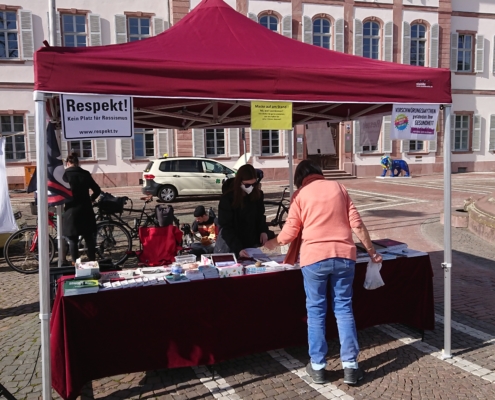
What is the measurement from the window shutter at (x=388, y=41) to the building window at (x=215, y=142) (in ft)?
29.4

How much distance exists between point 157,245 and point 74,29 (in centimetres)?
1707

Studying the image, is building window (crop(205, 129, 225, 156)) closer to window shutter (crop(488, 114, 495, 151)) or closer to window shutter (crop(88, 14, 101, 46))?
window shutter (crop(88, 14, 101, 46))

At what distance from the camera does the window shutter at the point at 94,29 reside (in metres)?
19.6

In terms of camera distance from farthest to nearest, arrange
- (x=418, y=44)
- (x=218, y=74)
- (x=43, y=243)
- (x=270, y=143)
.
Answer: (x=418, y=44), (x=270, y=143), (x=218, y=74), (x=43, y=243)

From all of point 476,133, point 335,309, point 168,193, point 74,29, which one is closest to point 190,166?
point 168,193

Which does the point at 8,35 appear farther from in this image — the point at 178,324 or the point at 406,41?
the point at 178,324

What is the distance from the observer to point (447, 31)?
24500 millimetres

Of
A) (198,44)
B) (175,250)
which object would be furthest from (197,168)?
(198,44)

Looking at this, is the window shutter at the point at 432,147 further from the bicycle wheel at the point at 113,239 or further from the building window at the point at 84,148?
the bicycle wheel at the point at 113,239

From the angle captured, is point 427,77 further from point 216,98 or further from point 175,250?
point 175,250

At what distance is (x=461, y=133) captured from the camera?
25.4 metres

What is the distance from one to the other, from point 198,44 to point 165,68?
2.22ft

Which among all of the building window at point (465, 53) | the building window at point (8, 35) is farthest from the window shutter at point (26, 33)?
the building window at point (465, 53)

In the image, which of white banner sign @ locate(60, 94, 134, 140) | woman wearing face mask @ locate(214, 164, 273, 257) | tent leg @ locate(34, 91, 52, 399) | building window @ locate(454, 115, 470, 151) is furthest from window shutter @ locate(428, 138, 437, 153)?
tent leg @ locate(34, 91, 52, 399)
